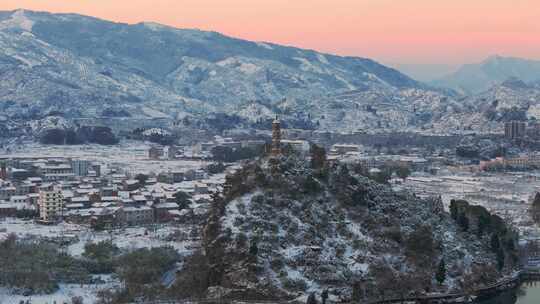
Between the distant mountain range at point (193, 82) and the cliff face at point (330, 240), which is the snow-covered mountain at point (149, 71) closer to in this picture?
the distant mountain range at point (193, 82)

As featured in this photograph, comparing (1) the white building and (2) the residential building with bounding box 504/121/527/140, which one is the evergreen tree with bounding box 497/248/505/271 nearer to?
(1) the white building

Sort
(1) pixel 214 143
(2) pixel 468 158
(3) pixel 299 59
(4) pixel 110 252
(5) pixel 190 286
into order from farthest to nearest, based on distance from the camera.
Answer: (3) pixel 299 59, (1) pixel 214 143, (2) pixel 468 158, (4) pixel 110 252, (5) pixel 190 286

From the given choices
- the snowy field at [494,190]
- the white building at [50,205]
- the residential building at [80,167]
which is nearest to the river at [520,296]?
the snowy field at [494,190]

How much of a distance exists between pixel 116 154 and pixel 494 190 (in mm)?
26117

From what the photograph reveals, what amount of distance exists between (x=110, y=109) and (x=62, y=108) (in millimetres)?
4992

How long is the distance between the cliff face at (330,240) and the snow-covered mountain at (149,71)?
188 feet

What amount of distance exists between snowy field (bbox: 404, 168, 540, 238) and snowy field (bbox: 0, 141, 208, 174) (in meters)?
13.9

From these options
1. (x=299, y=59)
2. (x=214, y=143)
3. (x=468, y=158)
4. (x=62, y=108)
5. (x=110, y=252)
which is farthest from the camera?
(x=299, y=59)

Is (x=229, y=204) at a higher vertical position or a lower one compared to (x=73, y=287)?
higher

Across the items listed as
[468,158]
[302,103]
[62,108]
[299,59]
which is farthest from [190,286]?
[299,59]

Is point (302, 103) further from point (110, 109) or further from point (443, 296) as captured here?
point (443, 296)

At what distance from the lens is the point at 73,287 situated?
23.8 meters

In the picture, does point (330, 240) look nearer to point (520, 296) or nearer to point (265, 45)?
point (520, 296)

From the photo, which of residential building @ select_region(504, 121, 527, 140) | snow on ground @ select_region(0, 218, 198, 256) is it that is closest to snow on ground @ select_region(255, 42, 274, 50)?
residential building @ select_region(504, 121, 527, 140)
